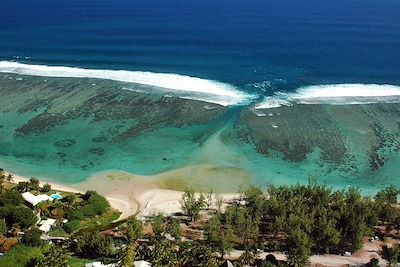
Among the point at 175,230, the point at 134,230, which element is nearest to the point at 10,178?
the point at 134,230

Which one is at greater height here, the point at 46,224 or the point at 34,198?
the point at 34,198

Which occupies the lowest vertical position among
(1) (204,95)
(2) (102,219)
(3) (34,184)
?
(2) (102,219)

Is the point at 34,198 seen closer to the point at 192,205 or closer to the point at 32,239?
the point at 32,239

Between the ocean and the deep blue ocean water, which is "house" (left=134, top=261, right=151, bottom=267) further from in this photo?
the deep blue ocean water

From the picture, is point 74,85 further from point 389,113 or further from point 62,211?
point 389,113

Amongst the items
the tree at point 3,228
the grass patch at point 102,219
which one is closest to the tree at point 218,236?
the grass patch at point 102,219

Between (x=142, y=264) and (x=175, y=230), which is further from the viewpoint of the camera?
(x=175, y=230)

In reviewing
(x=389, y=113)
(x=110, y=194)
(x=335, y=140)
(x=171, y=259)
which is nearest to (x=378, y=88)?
(x=389, y=113)

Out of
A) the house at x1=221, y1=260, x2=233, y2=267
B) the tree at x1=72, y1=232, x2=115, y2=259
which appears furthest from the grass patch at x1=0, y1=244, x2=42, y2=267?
the house at x1=221, y1=260, x2=233, y2=267
